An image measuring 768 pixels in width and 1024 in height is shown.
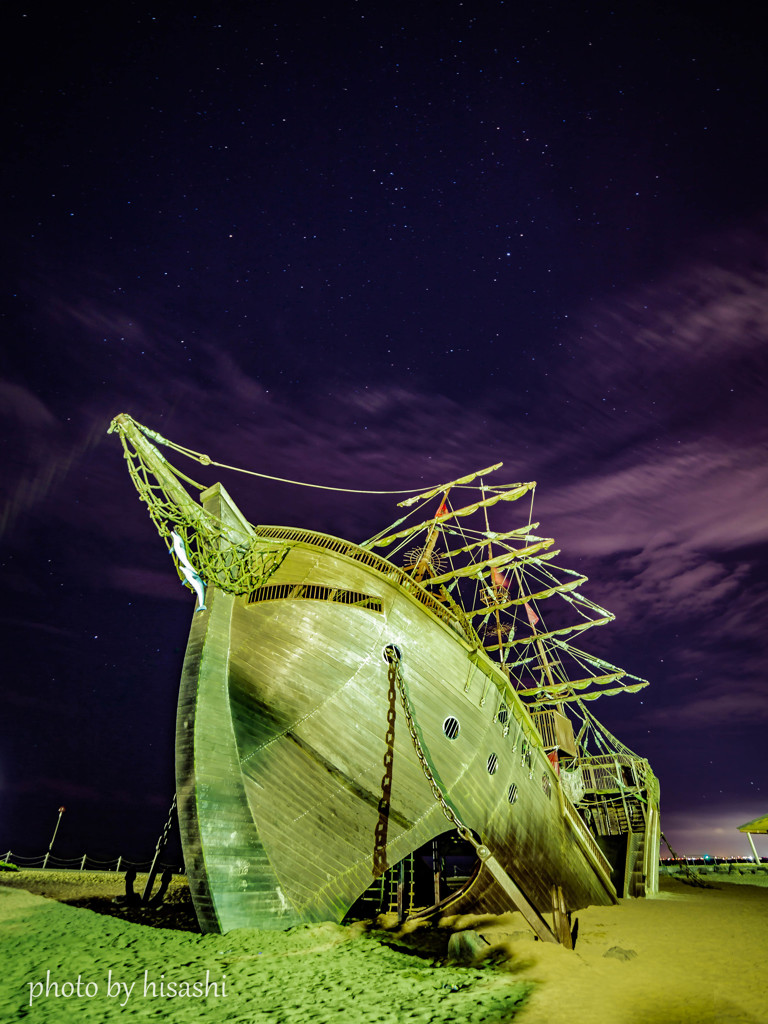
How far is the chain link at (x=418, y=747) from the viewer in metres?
7.85

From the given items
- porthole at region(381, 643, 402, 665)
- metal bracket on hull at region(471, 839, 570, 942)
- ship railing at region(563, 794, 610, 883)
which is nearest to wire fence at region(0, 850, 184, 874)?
porthole at region(381, 643, 402, 665)

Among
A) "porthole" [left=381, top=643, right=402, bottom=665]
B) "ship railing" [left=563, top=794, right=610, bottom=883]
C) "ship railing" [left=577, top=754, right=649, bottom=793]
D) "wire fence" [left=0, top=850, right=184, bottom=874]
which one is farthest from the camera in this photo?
"ship railing" [left=577, top=754, right=649, bottom=793]

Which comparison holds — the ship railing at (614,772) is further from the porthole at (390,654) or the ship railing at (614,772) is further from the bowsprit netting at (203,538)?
the bowsprit netting at (203,538)

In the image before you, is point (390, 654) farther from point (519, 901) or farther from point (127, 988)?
point (127, 988)

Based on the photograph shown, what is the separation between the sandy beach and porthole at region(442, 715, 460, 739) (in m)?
2.90

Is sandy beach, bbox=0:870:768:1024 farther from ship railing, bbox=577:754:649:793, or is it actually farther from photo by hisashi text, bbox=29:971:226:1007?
ship railing, bbox=577:754:649:793

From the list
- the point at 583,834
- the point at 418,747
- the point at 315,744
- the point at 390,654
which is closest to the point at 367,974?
the point at 418,747

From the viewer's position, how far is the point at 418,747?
8.02 metres

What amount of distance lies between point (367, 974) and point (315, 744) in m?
2.96

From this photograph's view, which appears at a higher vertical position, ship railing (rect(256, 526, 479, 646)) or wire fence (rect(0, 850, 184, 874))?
ship railing (rect(256, 526, 479, 646))

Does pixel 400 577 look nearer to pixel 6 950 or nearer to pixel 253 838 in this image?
pixel 253 838

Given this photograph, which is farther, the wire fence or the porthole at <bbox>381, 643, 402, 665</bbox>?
the wire fence

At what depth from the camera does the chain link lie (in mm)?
7848

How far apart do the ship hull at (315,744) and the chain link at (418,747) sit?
86mm
